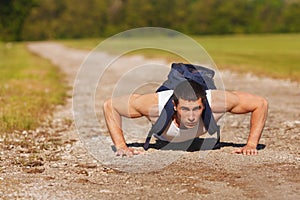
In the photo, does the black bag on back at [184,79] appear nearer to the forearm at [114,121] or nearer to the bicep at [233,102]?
the bicep at [233,102]

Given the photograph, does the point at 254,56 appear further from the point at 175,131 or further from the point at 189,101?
the point at 189,101

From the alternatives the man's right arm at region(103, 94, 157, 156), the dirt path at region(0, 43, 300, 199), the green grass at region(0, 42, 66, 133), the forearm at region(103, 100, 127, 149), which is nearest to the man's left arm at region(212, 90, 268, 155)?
the dirt path at region(0, 43, 300, 199)

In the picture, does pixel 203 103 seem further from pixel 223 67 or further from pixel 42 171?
pixel 223 67

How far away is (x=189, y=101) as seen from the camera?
6926 mm

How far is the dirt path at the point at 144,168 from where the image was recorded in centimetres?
582

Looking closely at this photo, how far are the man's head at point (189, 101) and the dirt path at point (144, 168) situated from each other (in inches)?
23.2

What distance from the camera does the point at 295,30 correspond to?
4525 inches

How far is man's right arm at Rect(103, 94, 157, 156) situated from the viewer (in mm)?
7254

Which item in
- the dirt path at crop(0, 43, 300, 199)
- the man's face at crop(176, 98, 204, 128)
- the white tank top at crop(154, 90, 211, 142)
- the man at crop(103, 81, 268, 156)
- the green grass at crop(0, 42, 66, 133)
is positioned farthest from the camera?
the green grass at crop(0, 42, 66, 133)

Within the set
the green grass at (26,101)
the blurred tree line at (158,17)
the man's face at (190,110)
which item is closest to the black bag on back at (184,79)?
the man's face at (190,110)

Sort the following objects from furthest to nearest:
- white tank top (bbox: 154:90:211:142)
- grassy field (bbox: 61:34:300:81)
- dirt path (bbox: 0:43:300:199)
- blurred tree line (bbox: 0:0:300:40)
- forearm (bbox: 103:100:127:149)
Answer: blurred tree line (bbox: 0:0:300:40), grassy field (bbox: 61:34:300:81), forearm (bbox: 103:100:127:149), white tank top (bbox: 154:90:211:142), dirt path (bbox: 0:43:300:199)

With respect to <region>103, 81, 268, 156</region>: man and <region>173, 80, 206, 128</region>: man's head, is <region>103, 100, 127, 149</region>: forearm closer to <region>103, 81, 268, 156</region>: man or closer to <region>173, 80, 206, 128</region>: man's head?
<region>103, 81, 268, 156</region>: man

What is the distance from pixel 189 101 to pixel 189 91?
14 cm

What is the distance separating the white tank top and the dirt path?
22 centimetres
